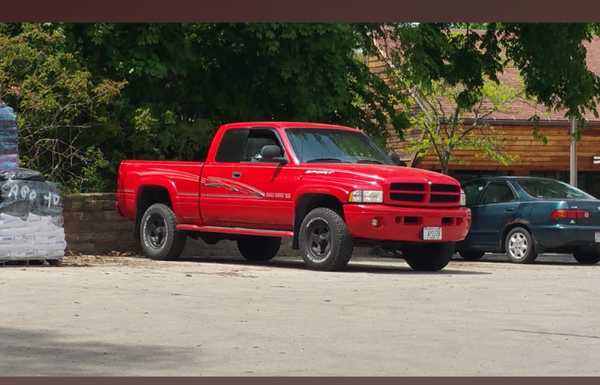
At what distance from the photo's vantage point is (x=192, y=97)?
24891 mm

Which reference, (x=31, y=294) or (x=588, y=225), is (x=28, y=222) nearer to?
(x=31, y=294)

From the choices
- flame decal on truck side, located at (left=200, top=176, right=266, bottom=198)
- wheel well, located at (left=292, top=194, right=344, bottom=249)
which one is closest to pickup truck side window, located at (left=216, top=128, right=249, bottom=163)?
flame decal on truck side, located at (left=200, top=176, right=266, bottom=198)

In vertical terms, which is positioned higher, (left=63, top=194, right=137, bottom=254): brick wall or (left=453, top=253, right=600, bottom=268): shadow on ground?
(left=63, top=194, right=137, bottom=254): brick wall

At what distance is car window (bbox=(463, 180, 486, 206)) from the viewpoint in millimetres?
23344

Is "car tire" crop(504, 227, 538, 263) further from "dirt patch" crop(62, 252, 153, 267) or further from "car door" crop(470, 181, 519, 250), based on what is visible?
"dirt patch" crop(62, 252, 153, 267)

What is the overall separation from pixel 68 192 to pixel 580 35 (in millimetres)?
12399

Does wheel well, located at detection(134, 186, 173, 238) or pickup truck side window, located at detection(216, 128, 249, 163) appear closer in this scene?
pickup truck side window, located at detection(216, 128, 249, 163)

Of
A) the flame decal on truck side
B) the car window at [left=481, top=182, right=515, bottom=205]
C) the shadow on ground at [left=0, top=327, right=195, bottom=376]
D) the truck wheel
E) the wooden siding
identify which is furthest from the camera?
the wooden siding

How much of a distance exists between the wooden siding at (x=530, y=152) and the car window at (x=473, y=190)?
20.6 meters

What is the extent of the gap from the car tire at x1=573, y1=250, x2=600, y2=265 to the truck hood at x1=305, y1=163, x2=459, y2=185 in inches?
194

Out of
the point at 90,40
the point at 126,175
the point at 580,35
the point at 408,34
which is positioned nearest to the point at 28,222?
the point at 126,175

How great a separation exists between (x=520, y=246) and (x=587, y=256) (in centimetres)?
123

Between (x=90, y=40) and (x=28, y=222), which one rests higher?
(x=90, y=40)

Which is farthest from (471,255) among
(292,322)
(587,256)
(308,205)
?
(292,322)
